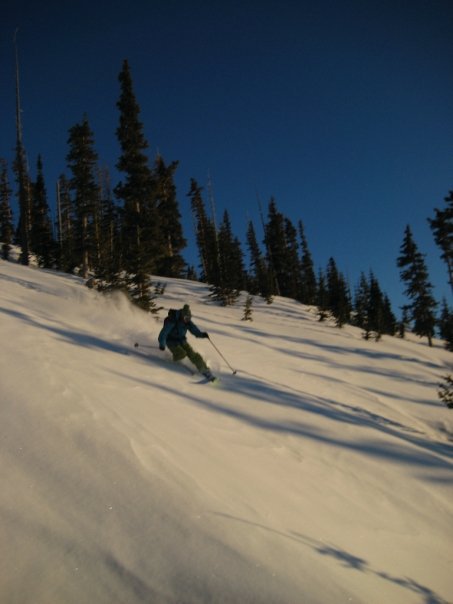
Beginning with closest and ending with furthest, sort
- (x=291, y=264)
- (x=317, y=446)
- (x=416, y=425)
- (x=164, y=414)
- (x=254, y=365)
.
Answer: (x=164, y=414), (x=317, y=446), (x=416, y=425), (x=254, y=365), (x=291, y=264)

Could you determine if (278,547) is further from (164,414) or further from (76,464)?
(164,414)

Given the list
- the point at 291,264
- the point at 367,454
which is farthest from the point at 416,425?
the point at 291,264

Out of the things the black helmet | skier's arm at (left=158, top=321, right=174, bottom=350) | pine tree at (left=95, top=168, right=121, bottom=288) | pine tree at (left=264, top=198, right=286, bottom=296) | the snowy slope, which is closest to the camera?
the snowy slope

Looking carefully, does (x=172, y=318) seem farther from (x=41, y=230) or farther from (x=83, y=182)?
(x=41, y=230)

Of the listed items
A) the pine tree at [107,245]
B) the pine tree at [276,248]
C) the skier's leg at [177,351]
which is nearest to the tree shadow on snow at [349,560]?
the skier's leg at [177,351]

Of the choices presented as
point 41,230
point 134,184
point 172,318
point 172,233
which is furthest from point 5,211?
point 172,318

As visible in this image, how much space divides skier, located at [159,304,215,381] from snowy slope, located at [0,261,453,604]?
430 mm

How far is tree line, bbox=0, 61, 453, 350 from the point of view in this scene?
17.9 metres

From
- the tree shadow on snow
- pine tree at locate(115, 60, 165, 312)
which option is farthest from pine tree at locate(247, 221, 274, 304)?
the tree shadow on snow

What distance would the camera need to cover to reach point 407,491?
4.56 meters

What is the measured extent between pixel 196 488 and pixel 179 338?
469 centimetres

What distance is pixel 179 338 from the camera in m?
7.48

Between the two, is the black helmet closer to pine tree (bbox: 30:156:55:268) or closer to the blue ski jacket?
the blue ski jacket

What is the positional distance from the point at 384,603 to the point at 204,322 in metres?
12.8
